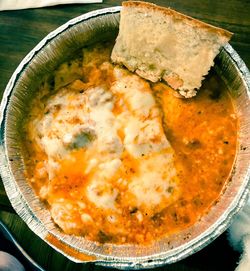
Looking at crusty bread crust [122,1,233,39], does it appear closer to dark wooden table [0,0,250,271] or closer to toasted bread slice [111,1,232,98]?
toasted bread slice [111,1,232,98]

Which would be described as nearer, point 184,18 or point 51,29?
point 184,18

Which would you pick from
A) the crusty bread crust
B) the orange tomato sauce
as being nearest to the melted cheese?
the orange tomato sauce

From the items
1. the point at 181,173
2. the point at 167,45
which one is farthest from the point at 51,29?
the point at 181,173

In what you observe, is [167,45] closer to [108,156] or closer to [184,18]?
[184,18]

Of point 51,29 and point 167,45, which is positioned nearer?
point 167,45

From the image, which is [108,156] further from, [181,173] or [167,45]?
[167,45]

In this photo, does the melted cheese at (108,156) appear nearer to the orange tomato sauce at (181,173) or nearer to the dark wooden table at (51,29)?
the orange tomato sauce at (181,173)

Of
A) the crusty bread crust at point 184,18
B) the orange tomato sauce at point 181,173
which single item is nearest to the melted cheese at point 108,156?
the orange tomato sauce at point 181,173

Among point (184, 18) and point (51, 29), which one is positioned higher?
point (184, 18)
